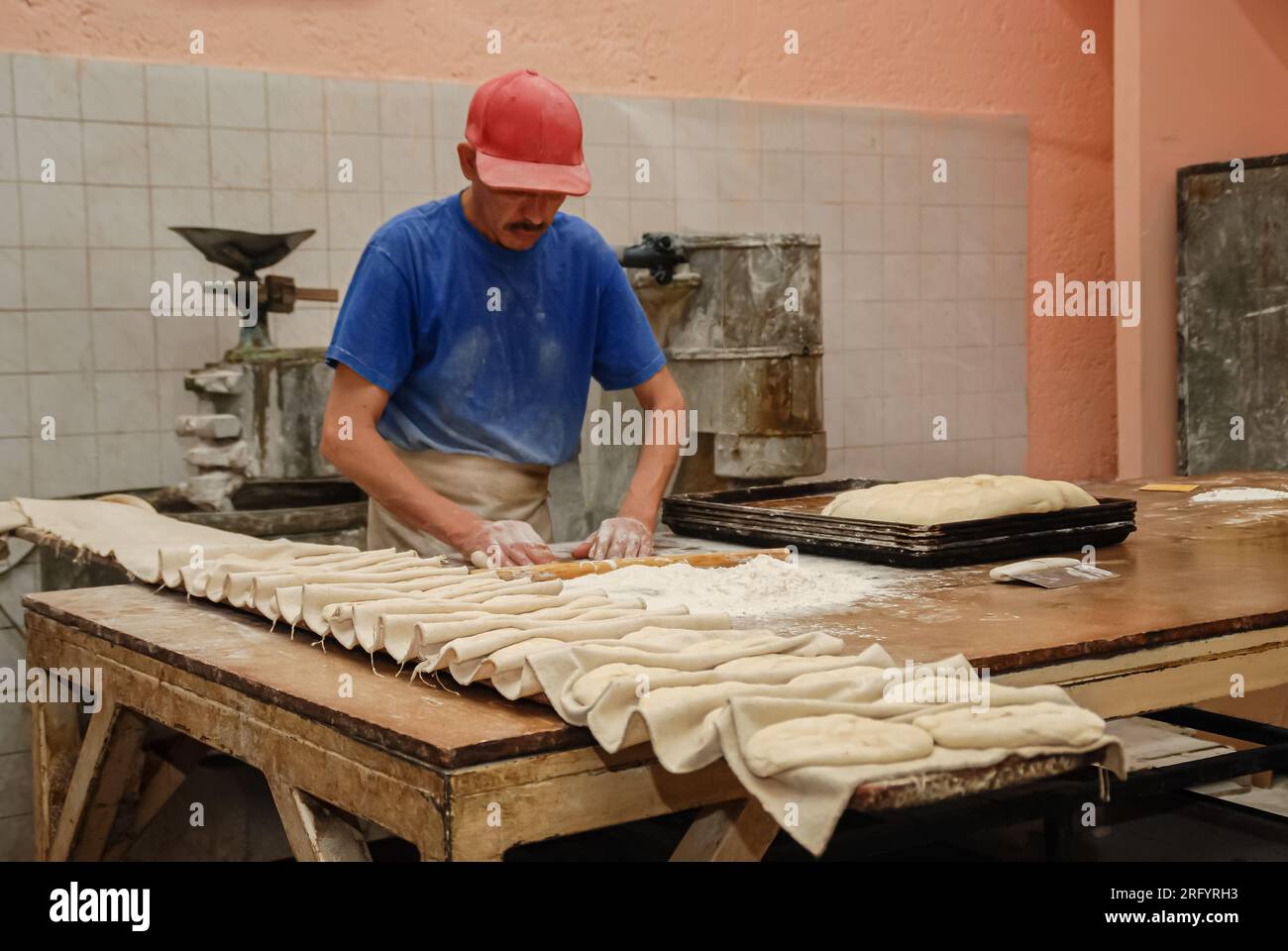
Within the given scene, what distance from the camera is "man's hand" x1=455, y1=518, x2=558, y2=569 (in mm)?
2531

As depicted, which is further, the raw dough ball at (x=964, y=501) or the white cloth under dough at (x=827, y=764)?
the raw dough ball at (x=964, y=501)

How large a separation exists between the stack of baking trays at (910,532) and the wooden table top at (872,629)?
1.9 inches

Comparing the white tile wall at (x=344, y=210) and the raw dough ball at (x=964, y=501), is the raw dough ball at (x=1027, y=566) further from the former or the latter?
the white tile wall at (x=344, y=210)

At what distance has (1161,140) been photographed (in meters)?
6.02

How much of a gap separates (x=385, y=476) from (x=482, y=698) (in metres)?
1.23

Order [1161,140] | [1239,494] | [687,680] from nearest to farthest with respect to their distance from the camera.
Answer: [687,680], [1239,494], [1161,140]

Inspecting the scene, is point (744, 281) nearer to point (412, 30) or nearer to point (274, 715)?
point (412, 30)

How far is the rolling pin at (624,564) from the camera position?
2.38 metres

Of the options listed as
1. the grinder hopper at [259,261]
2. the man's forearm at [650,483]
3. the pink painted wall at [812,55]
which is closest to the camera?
the man's forearm at [650,483]

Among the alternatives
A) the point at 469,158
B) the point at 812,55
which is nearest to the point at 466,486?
the point at 469,158

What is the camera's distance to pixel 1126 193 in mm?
6035

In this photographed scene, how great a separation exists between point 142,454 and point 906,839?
9.25 feet

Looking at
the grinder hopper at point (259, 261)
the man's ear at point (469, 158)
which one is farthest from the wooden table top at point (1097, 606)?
the grinder hopper at point (259, 261)

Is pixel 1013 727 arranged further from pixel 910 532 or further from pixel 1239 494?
pixel 1239 494
